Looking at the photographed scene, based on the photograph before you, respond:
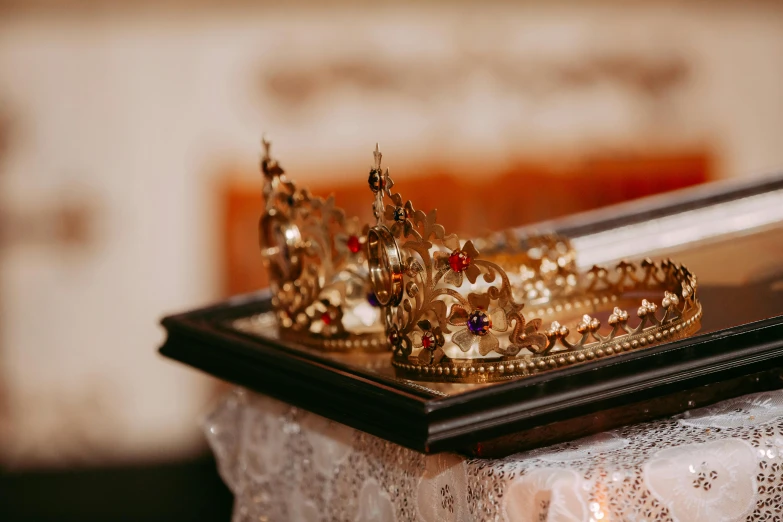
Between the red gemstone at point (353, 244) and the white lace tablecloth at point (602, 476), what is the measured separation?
7.2 inches

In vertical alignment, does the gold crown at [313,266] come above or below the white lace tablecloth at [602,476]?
above

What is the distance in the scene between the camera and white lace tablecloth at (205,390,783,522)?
70 centimetres

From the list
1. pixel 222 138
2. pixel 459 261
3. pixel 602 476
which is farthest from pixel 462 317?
pixel 222 138

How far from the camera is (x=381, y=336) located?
954mm

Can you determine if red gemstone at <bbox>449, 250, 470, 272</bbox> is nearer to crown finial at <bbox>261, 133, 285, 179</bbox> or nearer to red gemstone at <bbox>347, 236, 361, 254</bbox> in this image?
red gemstone at <bbox>347, 236, 361, 254</bbox>

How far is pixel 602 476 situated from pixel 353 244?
404mm

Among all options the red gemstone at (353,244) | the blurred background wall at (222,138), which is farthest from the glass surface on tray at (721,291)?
the blurred background wall at (222,138)

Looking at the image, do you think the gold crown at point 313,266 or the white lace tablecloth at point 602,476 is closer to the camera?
the white lace tablecloth at point 602,476

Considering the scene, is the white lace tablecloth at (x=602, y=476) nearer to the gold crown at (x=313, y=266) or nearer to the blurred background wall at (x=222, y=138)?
the gold crown at (x=313, y=266)

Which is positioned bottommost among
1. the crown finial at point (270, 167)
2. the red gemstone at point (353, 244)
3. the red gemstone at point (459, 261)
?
the red gemstone at point (459, 261)

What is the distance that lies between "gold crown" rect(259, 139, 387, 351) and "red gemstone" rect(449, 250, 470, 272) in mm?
168

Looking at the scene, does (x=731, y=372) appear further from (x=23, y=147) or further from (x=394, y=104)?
(x=23, y=147)

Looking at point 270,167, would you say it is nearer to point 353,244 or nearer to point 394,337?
point 353,244

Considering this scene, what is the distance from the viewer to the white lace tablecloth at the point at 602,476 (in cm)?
70
